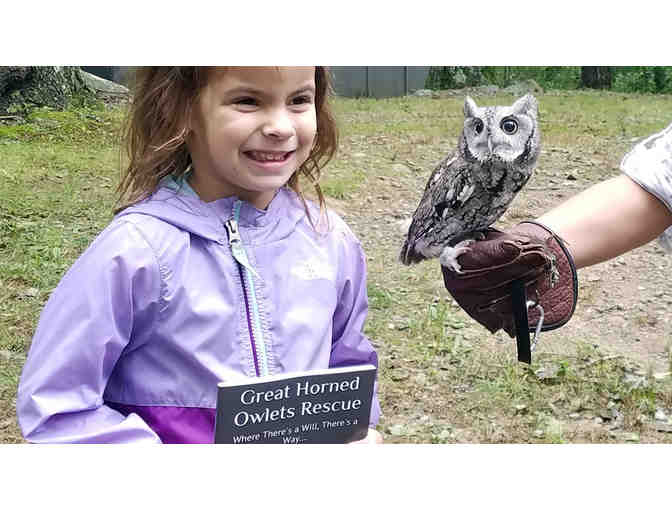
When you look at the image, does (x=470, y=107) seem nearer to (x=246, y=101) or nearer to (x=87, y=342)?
(x=246, y=101)

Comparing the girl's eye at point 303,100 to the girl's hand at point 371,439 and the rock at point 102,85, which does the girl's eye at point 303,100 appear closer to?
the rock at point 102,85

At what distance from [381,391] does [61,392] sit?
647 mm

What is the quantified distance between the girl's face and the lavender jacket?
41 millimetres

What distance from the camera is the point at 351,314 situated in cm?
117

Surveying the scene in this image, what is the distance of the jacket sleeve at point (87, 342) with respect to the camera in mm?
955

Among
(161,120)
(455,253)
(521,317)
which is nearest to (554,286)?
(521,317)

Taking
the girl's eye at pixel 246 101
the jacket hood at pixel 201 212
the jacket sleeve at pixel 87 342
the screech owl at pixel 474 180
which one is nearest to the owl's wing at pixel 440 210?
the screech owl at pixel 474 180

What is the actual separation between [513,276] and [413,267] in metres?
0.20

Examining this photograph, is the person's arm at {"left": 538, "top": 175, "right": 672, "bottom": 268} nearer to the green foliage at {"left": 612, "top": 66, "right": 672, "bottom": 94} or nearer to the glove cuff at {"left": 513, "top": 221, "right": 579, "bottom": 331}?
the glove cuff at {"left": 513, "top": 221, "right": 579, "bottom": 331}

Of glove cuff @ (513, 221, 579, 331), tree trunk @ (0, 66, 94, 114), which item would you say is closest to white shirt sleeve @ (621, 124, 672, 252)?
glove cuff @ (513, 221, 579, 331)

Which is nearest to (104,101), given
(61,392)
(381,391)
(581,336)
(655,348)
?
(61,392)

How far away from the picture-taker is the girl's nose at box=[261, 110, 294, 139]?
103 cm
